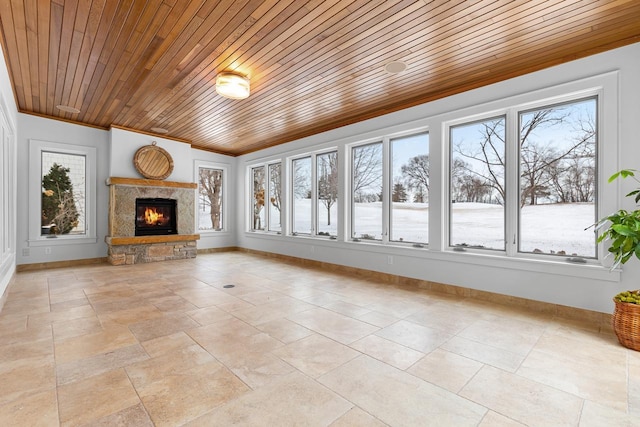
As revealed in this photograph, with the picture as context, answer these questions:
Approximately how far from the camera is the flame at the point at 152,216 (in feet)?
22.8

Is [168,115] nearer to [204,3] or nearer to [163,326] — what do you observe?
[204,3]

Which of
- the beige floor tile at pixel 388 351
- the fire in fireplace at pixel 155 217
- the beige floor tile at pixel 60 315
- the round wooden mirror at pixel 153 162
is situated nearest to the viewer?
the beige floor tile at pixel 388 351

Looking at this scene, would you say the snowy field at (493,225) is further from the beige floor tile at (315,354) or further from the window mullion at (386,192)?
the beige floor tile at (315,354)

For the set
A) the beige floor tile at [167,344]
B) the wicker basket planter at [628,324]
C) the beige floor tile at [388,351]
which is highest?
the wicker basket planter at [628,324]

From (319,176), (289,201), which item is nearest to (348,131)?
(319,176)

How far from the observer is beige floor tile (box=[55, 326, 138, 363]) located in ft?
7.97

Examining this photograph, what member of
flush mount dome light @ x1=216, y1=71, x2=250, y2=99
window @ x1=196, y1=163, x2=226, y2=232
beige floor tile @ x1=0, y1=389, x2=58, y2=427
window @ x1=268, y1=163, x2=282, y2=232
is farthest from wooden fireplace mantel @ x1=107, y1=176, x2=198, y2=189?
beige floor tile @ x1=0, y1=389, x2=58, y2=427

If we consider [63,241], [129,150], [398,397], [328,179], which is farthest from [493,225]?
[63,241]

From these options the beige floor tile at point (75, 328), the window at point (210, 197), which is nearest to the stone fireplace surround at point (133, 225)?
the window at point (210, 197)

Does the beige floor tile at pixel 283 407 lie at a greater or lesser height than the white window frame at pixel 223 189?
lesser

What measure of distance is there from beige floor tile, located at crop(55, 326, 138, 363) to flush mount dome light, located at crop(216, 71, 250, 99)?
9.61ft

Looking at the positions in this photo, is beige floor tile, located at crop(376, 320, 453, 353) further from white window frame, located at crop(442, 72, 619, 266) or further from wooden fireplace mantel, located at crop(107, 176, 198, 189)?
wooden fireplace mantel, located at crop(107, 176, 198, 189)

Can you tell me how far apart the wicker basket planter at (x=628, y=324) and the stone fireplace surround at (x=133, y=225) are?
747cm

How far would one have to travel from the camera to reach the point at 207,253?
8133 millimetres
